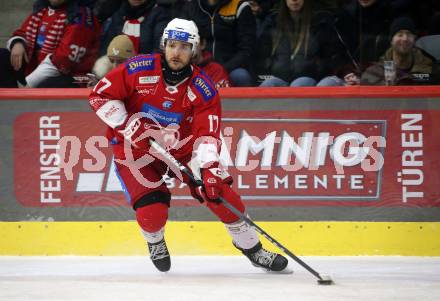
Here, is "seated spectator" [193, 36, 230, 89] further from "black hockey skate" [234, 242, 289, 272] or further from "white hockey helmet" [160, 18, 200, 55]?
"black hockey skate" [234, 242, 289, 272]

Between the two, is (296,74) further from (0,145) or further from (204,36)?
(0,145)

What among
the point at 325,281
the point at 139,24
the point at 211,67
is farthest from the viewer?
the point at 139,24

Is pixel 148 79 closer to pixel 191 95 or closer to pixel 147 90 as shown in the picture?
pixel 147 90

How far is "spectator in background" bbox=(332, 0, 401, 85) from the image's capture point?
5.91m

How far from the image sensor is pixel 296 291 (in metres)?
4.46

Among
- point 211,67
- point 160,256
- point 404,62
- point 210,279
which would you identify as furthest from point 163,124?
point 404,62

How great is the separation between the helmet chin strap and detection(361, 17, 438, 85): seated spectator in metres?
1.43

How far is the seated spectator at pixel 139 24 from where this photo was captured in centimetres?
614

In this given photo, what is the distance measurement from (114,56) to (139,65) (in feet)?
3.71

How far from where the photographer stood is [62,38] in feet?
20.6

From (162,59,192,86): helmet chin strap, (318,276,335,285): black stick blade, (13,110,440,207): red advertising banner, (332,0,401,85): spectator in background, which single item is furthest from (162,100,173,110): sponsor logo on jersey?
(332,0,401,85): spectator in background

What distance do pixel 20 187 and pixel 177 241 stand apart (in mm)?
1075

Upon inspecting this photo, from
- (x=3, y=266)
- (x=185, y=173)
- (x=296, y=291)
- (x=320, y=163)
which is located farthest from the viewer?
(x=320, y=163)

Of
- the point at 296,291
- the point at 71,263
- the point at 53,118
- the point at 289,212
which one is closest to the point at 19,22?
the point at 53,118
